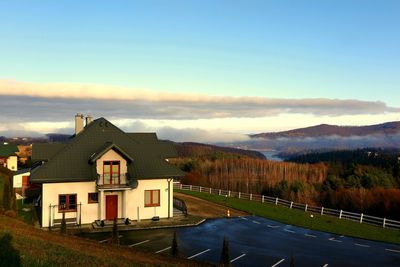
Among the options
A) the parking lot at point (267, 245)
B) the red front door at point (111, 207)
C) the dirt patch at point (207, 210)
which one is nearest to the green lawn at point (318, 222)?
the dirt patch at point (207, 210)

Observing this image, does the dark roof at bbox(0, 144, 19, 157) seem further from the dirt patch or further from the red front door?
the red front door

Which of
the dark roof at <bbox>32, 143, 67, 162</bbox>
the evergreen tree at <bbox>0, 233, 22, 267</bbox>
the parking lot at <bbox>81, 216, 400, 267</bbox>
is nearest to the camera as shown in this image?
the evergreen tree at <bbox>0, 233, 22, 267</bbox>

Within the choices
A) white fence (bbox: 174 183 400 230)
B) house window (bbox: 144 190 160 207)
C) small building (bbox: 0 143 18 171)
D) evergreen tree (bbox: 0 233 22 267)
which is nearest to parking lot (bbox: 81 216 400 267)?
house window (bbox: 144 190 160 207)

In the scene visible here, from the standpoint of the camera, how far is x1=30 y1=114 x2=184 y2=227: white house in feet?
104

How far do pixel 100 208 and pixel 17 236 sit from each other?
15.2 metres

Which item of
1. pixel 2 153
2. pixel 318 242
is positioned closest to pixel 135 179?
pixel 318 242

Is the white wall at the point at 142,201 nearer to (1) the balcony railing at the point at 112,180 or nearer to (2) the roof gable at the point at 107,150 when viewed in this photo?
(1) the balcony railing at the point at 112,180

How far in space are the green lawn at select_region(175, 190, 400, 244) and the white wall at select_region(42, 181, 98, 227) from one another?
15604mm

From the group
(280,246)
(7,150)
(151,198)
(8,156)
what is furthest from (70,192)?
(7,150)

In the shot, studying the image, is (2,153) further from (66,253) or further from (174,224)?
(66,253)

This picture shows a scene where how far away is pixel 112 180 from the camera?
33.3 metres

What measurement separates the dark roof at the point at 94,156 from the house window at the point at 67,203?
1.35m

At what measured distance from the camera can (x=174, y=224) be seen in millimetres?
33031

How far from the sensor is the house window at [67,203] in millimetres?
31719
